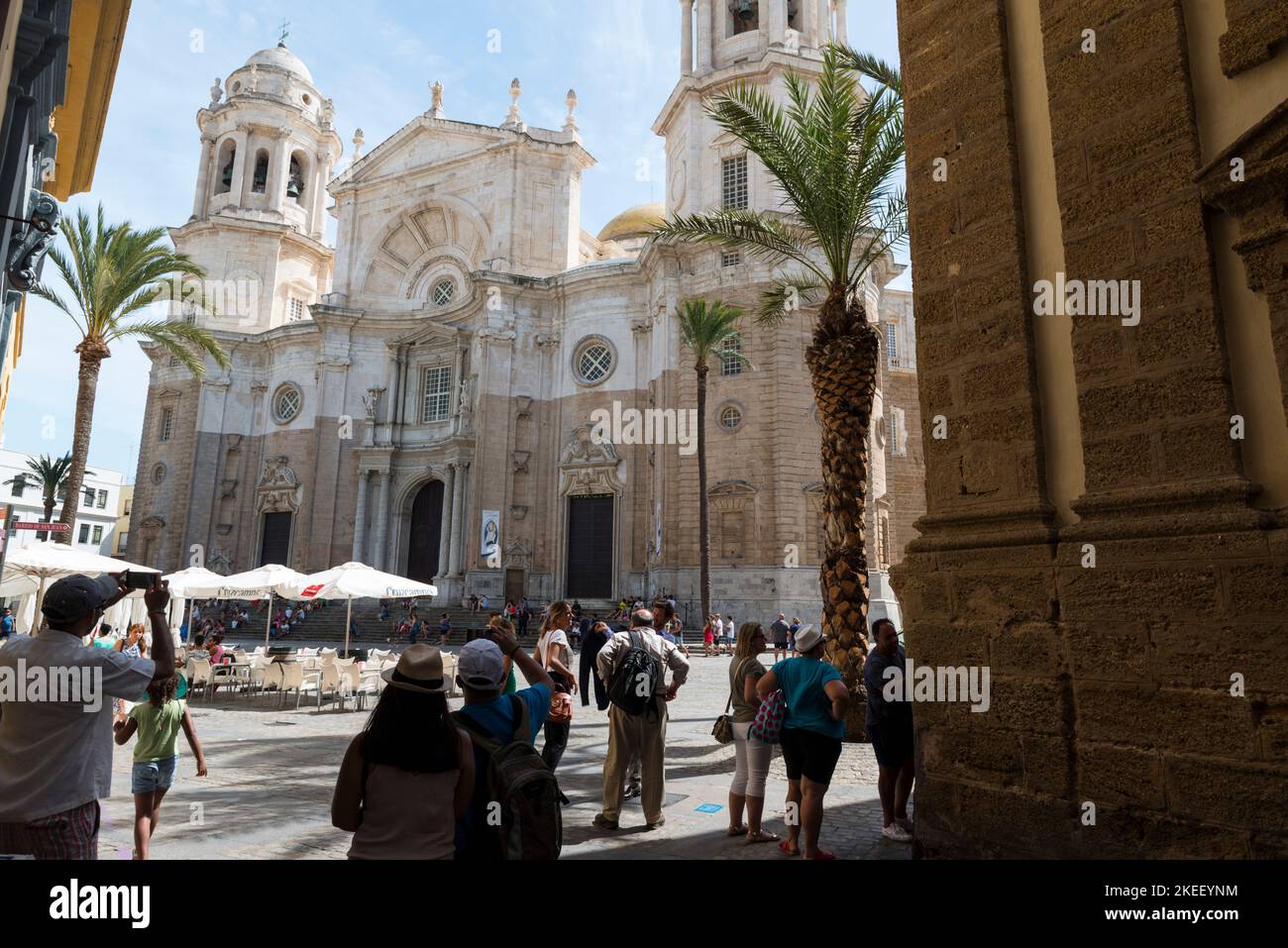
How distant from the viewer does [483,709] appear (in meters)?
3.23

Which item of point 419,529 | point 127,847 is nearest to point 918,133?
point 127,847

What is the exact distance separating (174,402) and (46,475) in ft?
38.4

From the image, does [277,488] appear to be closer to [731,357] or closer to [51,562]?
[731,357]

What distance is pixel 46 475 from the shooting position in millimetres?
47625

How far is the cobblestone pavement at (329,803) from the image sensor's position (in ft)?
18.9

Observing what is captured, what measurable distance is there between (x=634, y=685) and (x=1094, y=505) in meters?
3.53

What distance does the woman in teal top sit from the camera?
5.27 metres

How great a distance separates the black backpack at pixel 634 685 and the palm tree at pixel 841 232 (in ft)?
15.3

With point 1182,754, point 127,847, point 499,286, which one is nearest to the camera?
point 1182,754

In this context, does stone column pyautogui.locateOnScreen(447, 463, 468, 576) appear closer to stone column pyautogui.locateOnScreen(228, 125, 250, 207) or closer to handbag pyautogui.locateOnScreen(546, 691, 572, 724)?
stone column pyautogui.locateOnScreen(228, 125, 250, 207)

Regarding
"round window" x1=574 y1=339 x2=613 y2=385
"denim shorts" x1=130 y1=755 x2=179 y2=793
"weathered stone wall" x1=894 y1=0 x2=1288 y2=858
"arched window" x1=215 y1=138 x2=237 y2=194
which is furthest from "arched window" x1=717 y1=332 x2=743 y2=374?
"arched window" x1=215 y1=138 x2=237 y2=194

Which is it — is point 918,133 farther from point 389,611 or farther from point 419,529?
point 419,529

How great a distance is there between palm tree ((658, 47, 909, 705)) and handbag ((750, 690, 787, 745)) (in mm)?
4945

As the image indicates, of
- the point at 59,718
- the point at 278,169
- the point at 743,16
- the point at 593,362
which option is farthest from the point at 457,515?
the point at 59,718
